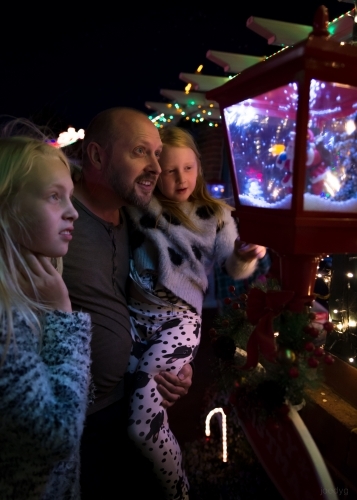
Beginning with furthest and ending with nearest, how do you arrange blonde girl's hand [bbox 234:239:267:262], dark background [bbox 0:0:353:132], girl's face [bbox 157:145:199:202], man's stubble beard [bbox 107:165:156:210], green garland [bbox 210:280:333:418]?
1. dark background [bbox 0:0:353:132]
2. girl's face [bbox 157:145:199:202]
3. man's stubble beard [bbox 107:165:156:210]
4. blonde girl's hand [bbox 234:239:267:262]
5. green garland [bbox 210:280:333:418]

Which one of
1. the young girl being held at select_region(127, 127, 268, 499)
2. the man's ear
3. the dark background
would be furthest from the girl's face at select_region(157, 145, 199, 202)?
the dark background

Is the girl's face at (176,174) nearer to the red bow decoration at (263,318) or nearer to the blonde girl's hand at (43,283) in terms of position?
the blonde girl's hand at (43,283)

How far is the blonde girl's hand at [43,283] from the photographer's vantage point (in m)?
1.06

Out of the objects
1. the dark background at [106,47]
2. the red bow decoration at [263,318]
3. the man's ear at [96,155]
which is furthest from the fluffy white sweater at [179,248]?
the dark background at [106,47]

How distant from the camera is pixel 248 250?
1.30 metres

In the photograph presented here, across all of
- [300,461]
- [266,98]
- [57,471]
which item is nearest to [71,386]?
[57,471]

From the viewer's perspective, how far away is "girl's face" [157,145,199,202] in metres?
1.72

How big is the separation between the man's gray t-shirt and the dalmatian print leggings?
0.08 metres

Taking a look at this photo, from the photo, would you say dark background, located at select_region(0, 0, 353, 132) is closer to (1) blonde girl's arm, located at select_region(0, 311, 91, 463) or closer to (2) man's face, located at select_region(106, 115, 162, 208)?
(2) man's face, located at select_region(106, 115, 162, 208)

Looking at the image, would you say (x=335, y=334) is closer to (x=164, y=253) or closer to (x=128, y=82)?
(x=164, y=253)

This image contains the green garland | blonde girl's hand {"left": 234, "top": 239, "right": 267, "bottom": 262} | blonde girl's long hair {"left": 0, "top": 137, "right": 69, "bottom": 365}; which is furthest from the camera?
blonde girl's hand {"left": 234, "top": 239, "right": 267, "bottom": 262}

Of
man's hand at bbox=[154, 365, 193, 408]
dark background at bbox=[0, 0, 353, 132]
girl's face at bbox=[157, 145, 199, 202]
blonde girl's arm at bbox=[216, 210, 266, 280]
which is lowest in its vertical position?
man's hand at bbox=[154, 365, 193, 408]

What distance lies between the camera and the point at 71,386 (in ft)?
3.21

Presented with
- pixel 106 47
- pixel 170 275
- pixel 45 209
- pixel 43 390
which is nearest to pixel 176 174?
pixel 170 275
